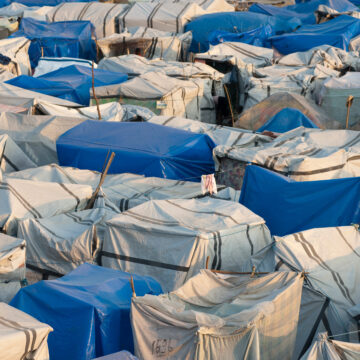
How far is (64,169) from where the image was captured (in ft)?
42.5

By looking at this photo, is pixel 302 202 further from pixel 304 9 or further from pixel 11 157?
pixel 304 9

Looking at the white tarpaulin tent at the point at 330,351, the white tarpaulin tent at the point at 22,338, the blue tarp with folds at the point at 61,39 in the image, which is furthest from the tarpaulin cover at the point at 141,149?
the blue tarp with folds at the point at 61,39

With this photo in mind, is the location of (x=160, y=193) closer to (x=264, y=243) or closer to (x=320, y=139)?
(x=264, y=243)

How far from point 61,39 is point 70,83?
741 cm

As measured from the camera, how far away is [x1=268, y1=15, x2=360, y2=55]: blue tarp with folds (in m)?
25.9

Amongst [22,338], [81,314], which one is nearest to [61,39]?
[81,314]

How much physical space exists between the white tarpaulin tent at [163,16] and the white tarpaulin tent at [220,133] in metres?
13.1

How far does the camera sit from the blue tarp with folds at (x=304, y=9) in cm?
3038

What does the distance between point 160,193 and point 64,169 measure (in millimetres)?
1966

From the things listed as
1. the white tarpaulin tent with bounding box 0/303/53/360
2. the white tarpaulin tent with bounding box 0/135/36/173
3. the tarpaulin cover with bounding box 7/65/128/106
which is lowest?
the tarpaulin cover with bounding box 7/65/128/106

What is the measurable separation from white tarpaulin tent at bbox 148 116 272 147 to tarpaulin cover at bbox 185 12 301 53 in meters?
11.9

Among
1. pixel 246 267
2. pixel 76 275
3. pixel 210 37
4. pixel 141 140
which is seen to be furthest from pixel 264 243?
pixel 210 37

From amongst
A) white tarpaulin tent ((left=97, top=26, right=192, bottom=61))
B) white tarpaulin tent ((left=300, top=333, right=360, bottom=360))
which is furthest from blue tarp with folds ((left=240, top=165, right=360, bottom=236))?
white tarpaulin tent ((left=97, top=26, right=192, bottom=61))

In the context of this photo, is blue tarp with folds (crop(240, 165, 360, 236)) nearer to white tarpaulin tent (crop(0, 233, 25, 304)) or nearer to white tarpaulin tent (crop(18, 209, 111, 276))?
white tarpaulin tent (crop(18, 209, 111, 276))
